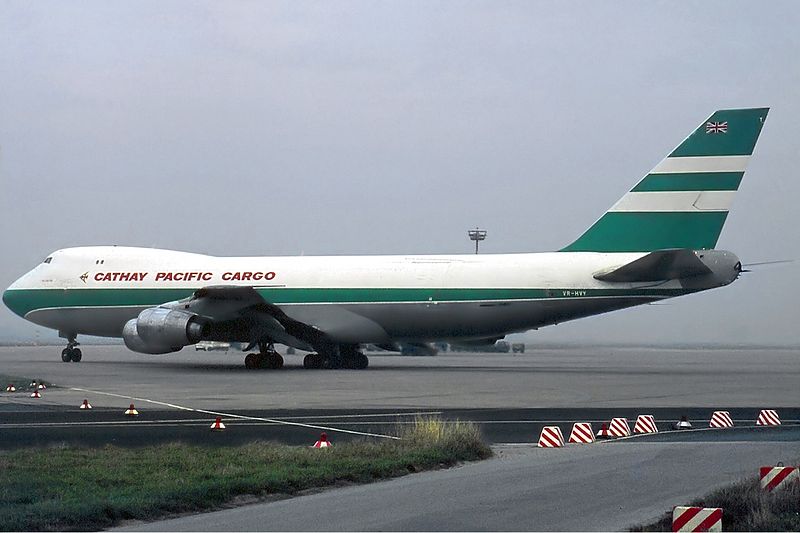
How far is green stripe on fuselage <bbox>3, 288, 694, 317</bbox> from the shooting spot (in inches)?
1416

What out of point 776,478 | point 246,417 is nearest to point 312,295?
point 246,417

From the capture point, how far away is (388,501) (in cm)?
1057

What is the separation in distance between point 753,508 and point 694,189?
2713 centimetres

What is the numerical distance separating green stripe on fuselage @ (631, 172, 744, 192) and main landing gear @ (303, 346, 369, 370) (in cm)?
1236

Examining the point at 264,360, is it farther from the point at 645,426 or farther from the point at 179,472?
the point at 179,472

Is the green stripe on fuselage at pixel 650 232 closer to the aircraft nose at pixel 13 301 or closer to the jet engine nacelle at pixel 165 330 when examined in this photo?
the jet engine nacelle at pixel 165 330

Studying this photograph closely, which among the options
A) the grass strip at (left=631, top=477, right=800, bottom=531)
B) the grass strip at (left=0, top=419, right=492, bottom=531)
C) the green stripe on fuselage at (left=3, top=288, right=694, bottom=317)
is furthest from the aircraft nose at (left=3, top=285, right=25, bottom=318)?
the grass strip at (left=631, top=477, right=800, bottom=531)

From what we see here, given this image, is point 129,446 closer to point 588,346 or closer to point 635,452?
point 635,452

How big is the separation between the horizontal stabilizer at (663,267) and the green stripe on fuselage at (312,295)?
0.49m

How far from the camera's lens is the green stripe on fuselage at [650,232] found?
35250mm

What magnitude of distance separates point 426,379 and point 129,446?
61.0 feet

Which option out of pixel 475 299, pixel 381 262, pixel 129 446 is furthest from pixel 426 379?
pixel 129 446

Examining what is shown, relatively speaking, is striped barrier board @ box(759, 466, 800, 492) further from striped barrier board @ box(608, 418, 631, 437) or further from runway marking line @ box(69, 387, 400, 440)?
runway marking line @ box(69, 387, 400, 440)

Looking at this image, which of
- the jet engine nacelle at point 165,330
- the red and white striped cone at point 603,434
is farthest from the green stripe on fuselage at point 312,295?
the red and white striped cone at point 603,434
